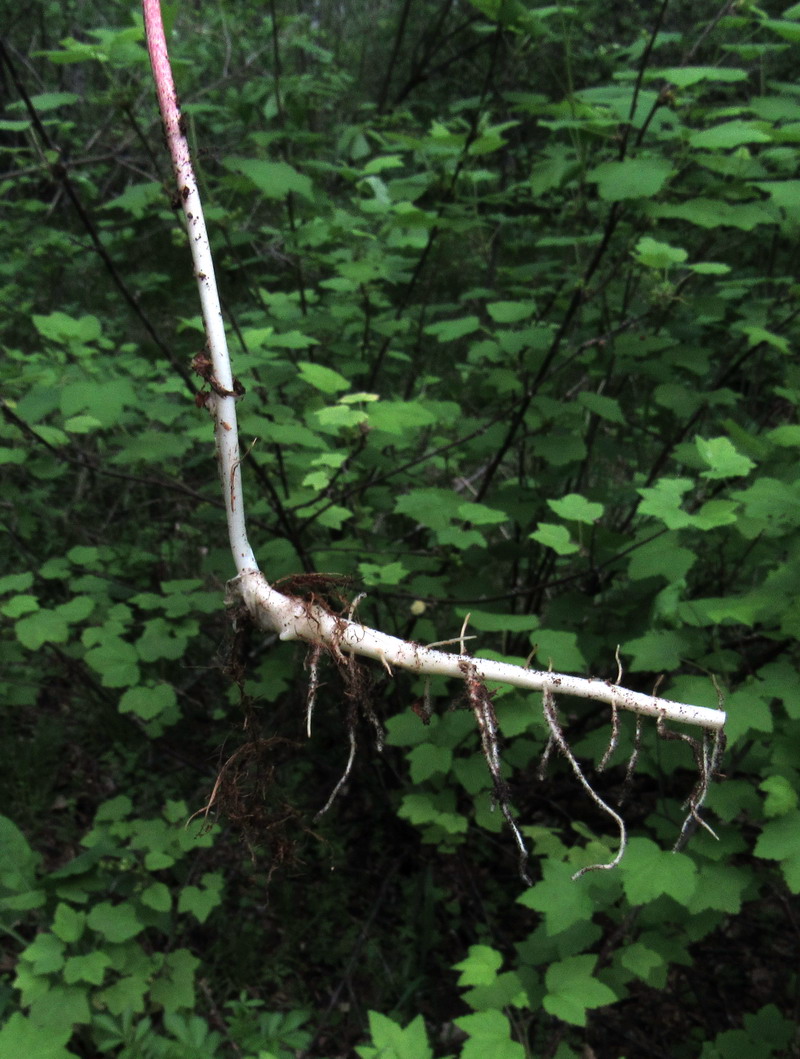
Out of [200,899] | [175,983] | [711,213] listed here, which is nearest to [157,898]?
[200,899]

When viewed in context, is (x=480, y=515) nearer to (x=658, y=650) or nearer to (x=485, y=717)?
(x=658, y=650)

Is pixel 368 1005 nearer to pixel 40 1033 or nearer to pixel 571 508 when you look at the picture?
pixel 40 1033

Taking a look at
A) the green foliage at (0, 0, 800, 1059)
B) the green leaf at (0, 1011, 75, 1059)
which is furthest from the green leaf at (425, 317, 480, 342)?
the green leaf at (0, 1011, 75, 1059)

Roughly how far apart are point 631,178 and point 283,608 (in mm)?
1364

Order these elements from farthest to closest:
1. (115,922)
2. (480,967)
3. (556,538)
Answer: (115,922), (556,538), (480,967)

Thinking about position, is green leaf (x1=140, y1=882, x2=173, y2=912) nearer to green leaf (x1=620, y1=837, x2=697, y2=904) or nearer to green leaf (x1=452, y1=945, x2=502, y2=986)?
green leaf (x1=452, y1=945, x2=502, y2=986)

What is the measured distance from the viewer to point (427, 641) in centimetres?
245

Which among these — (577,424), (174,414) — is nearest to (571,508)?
(577,424)

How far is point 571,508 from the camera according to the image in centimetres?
185

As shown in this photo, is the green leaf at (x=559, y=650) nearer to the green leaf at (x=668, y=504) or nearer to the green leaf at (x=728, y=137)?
the green leaf at (x=668, y=504)

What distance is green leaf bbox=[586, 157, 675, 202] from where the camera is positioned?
1.80m

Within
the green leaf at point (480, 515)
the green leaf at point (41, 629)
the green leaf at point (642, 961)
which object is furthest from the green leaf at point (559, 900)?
the green leaf at point (41, 629)

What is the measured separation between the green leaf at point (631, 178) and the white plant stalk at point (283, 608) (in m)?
1.05

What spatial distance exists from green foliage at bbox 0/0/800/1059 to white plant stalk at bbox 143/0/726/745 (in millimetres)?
233
